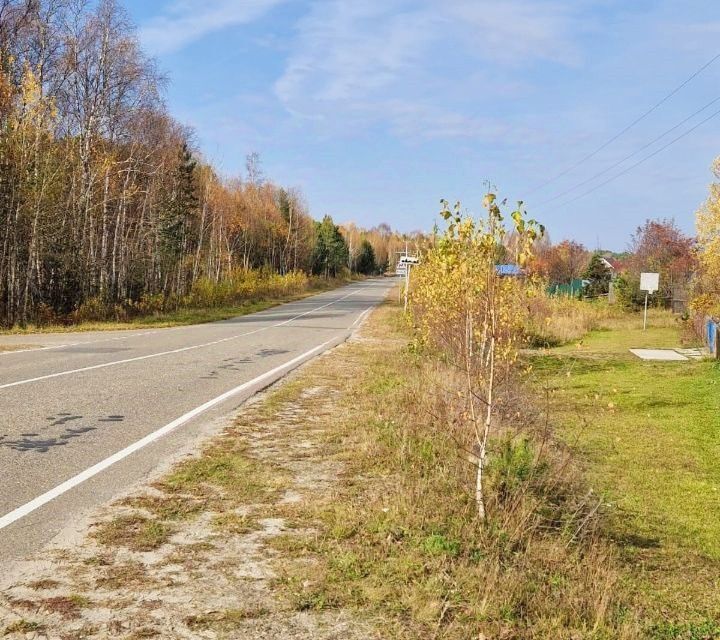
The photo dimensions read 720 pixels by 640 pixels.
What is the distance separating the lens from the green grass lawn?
16.3ft

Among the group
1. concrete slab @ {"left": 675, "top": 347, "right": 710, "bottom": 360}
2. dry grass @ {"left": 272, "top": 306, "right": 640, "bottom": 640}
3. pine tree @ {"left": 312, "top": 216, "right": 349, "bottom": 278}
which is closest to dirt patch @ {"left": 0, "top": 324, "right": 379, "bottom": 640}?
dry grass @ {"left": 272, "top": 306, "right": 640, "bottom": 640}

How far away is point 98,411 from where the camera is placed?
827 centimetres

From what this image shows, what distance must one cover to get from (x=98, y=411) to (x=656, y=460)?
7.18m

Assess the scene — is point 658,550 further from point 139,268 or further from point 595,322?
point 139,268

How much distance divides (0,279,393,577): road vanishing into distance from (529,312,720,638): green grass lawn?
4019 mm

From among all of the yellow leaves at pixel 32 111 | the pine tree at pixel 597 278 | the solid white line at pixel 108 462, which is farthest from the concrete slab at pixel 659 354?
the pine tree at pixel 597 278

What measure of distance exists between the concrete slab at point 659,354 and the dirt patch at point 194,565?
16434 millimetres

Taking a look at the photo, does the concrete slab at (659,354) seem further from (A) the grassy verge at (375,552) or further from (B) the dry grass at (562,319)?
(A) the grassy verge at (375,552)

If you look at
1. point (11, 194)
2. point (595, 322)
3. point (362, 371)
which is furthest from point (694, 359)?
point (11, 194)

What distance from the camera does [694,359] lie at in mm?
19422

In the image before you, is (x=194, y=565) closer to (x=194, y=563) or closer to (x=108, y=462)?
(x=194, y=563)

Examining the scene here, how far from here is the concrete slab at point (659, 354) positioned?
2005 cm

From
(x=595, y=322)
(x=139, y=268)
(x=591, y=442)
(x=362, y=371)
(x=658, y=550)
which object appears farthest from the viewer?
(x=139, y=268)

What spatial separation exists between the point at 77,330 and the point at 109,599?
70.3 feet
